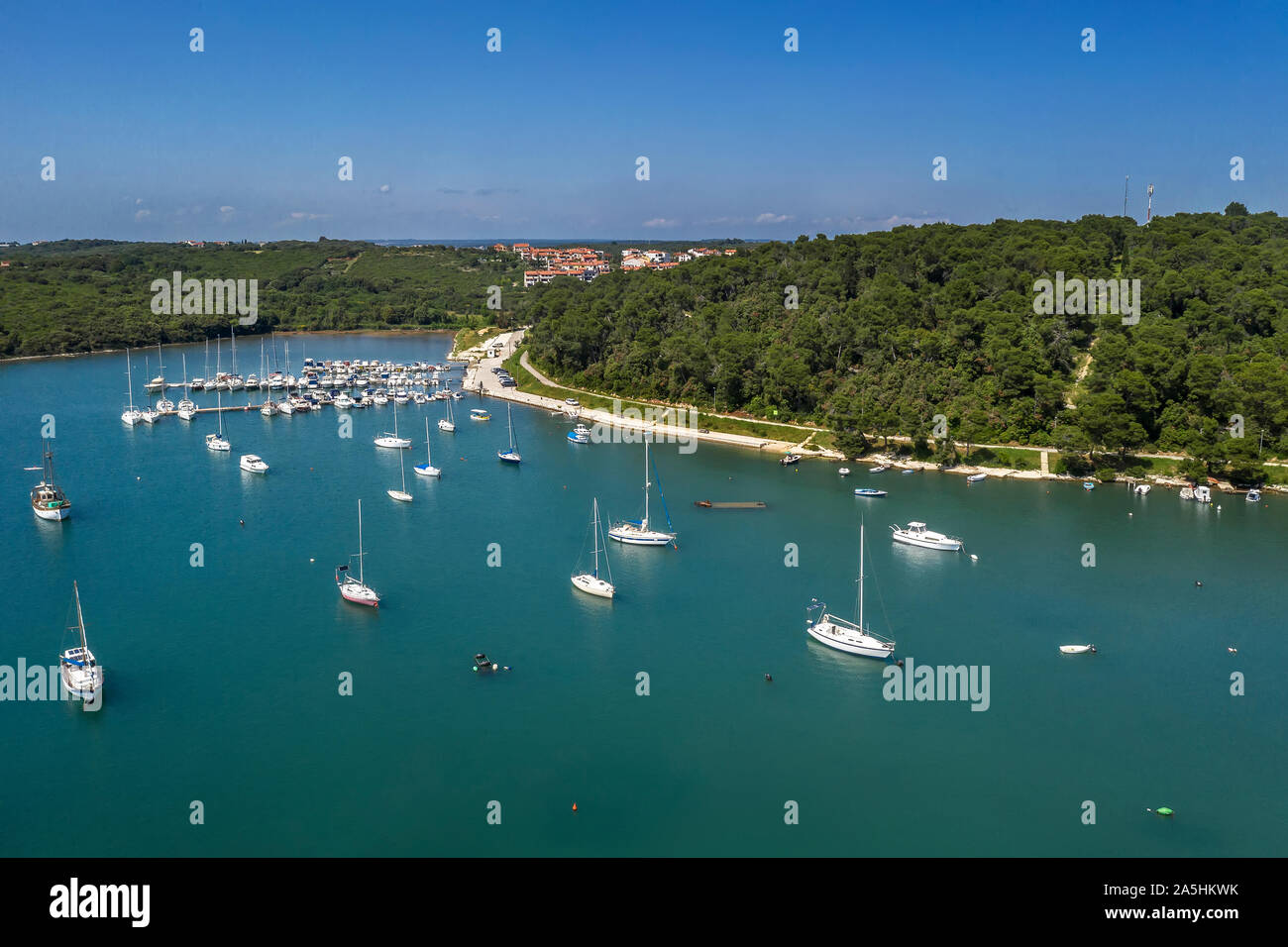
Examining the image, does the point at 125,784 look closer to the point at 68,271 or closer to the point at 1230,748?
the point at 1230,748

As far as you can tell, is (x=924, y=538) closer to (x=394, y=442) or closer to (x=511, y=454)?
(x=511, y=454)

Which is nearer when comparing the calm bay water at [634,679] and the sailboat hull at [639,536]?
the calm bay water at [634,679]

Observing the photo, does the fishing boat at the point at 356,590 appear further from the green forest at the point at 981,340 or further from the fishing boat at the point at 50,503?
the green forest at the point at 981,340

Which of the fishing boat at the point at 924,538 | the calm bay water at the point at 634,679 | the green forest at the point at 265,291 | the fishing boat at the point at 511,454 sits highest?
the green forest at the point at 265,291

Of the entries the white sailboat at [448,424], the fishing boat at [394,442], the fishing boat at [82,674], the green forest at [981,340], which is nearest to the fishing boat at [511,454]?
the white sailboat at [448,424]

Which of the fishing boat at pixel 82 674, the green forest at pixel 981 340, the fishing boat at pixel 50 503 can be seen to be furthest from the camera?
the green forest at pixel 981 340

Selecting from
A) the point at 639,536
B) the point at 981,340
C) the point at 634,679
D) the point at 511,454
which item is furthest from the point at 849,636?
the point at 981,340

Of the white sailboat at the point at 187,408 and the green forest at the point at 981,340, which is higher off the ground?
the green forest at the point at 981,340
